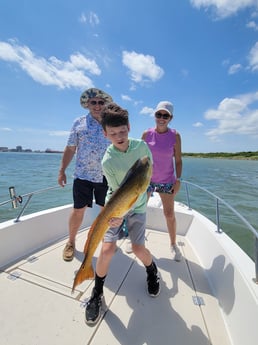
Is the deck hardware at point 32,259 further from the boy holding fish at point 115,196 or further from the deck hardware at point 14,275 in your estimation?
the boy holding fish at point 115,196

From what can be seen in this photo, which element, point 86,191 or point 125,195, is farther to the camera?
point 86,191

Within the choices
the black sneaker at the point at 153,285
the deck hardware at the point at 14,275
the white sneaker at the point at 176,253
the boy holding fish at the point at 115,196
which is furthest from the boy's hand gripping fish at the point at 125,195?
the white sneaker at the point at 176,253

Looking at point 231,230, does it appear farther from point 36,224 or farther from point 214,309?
point 36,224

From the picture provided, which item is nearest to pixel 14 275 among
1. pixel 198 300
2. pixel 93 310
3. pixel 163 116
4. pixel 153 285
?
pixel 93 310

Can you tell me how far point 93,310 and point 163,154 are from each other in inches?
70.3

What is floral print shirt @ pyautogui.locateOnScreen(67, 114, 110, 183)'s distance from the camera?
2.65m

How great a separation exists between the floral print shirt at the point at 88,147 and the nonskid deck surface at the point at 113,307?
1.16 meters

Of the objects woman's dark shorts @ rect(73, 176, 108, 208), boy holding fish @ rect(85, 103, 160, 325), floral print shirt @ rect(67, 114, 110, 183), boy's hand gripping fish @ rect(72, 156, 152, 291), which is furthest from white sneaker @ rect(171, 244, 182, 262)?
boy's hand gripping fish @ rect(72, 156, 152, 291)

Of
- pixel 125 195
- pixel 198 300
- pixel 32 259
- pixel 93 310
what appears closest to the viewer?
pixel 125 195

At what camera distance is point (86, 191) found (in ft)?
8.89

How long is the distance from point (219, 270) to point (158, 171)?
1285 millimetres

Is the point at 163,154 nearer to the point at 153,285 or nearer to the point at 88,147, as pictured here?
the point at 88,147

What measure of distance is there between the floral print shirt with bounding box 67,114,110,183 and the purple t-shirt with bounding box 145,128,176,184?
2.15 feet

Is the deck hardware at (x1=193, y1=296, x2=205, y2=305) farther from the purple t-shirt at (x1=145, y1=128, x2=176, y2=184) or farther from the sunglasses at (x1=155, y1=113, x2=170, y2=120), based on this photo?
the sunglasses at (x1=155, y1=113, x2=170, y2=120)
